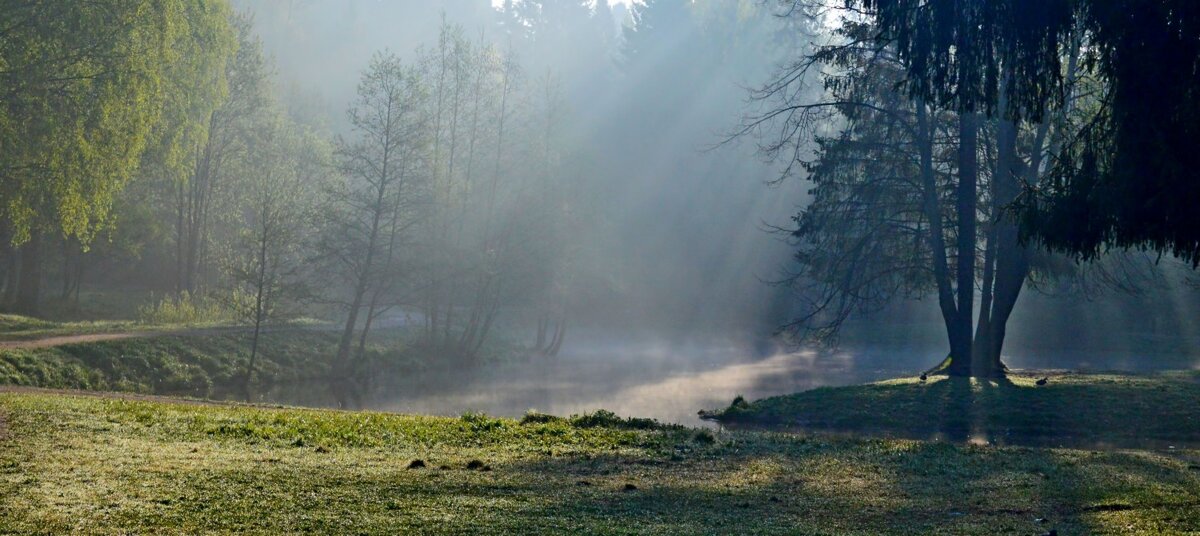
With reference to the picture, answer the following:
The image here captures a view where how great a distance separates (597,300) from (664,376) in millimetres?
33189

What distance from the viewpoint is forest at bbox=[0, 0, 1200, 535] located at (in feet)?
34.6

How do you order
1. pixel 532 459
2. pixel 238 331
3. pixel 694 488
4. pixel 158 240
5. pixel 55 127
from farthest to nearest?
pixel 158 240 → pixel 238 331 → pixel 55 127 → pixel 532 459 → pixel 694 488

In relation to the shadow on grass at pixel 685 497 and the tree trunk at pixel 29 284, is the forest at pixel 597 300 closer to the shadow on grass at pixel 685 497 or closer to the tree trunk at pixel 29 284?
the shadow on grass at pixel 685 497

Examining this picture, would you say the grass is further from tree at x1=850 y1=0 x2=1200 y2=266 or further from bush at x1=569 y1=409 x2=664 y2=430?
tree at x1=850 y1=0 x2=1200 y2=266

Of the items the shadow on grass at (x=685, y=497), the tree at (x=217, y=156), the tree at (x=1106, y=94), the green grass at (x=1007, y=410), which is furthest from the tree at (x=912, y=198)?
the tree at (x=217, y=156)

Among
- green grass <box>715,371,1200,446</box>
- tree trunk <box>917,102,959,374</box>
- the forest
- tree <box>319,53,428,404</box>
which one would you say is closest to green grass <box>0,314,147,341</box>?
the forest

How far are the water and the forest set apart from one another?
1.20 ft

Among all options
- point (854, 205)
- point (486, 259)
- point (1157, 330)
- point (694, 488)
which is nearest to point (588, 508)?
point (694, 488)

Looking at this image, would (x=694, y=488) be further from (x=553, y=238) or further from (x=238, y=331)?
(x=553, y=238)

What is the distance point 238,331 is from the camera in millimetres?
39219

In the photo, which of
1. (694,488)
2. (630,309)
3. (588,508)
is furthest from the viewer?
(630,309)

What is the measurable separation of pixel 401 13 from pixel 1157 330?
378 ft

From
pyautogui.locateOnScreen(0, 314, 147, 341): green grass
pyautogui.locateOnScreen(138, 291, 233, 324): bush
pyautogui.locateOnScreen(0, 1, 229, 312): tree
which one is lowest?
pyautogui.locateOnScreen(0, 314, 147, 341): green grass

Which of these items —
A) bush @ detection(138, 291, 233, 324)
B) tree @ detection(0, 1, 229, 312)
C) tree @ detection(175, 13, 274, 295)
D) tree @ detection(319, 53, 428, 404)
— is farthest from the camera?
tree @ detection(175, 13, 274, 295)
